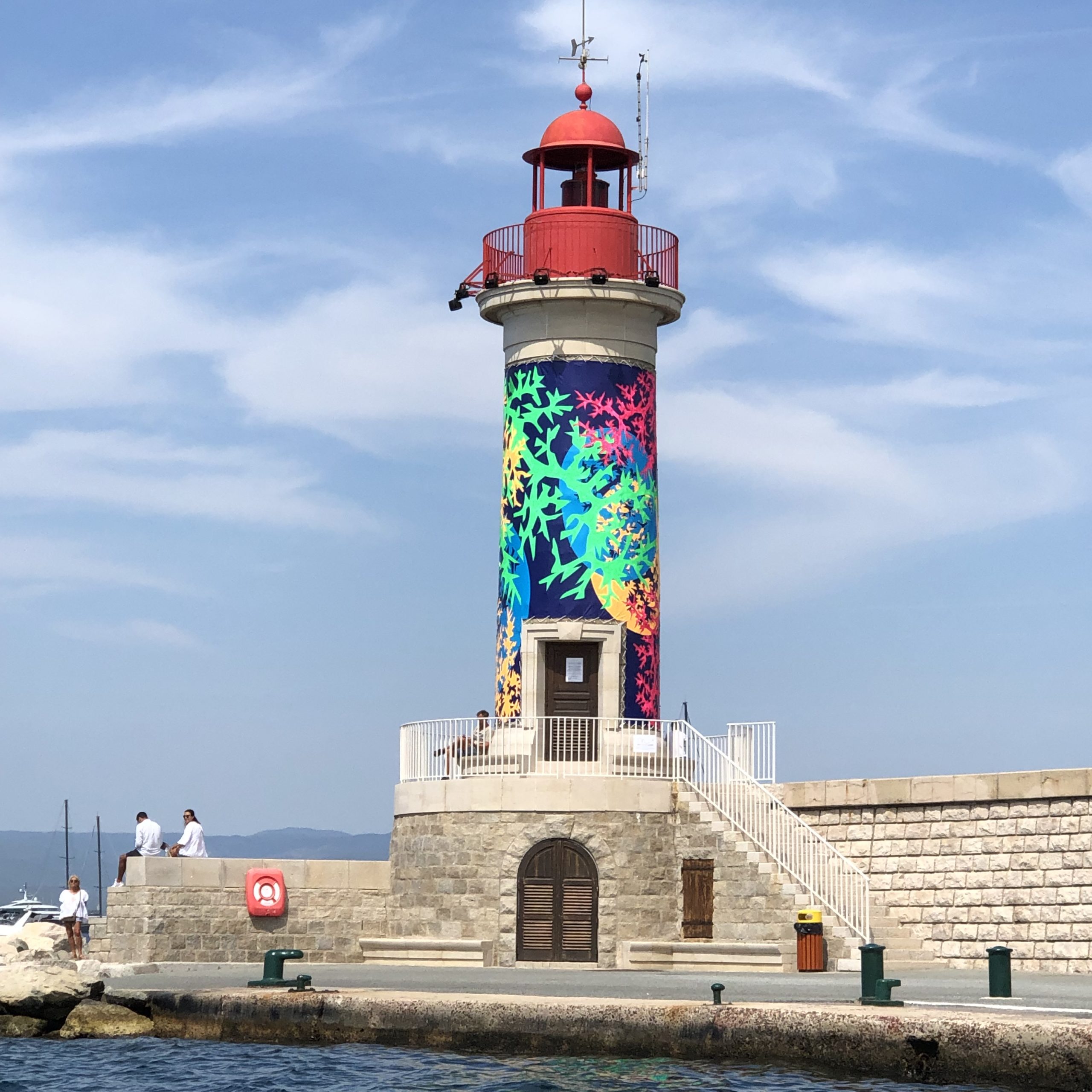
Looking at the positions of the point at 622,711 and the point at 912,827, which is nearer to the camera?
the point at 912,827

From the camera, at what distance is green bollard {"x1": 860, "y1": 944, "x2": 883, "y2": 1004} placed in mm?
17500

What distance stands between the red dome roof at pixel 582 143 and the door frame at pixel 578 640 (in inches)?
252

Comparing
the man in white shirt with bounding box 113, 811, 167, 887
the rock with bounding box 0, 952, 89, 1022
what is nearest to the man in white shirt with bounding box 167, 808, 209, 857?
the man in white shirt with bounding box 113, 811, 167, 887

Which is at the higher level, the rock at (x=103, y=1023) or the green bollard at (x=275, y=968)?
the green bollard at (x=275, y=968)

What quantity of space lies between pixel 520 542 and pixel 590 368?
2.44 meters

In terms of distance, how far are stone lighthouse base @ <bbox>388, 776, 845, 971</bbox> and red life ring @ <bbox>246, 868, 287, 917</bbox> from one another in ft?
5.27

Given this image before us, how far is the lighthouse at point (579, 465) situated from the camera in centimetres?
2717

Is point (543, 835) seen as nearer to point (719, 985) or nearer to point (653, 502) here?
point (653, 502)

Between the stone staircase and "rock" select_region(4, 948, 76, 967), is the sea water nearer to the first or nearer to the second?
"rock" select_region(4, 948, 76, 967)

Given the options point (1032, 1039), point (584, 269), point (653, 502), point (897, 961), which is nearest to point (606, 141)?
point (584, 269)

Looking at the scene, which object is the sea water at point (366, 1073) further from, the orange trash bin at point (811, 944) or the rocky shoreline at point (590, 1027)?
the orange trash bin at point (811, 944)

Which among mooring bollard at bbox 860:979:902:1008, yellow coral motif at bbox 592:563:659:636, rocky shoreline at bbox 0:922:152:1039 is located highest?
yellow coral motif at bbox 592:563:659:636

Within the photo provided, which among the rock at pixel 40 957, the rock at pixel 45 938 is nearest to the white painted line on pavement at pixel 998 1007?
the rock at pixel 40 957

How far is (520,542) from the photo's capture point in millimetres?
27516
